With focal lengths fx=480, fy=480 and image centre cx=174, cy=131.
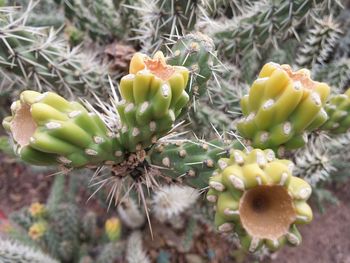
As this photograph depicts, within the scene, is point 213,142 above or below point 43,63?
above

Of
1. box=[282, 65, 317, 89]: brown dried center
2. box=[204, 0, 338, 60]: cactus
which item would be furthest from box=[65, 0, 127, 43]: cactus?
box=[282, 65, 317, 89]: brown dried center

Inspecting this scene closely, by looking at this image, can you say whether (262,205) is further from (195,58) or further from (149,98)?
(195,58)

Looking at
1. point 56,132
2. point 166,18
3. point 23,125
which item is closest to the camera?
point 56,132

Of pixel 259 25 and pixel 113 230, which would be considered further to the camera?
pixel 113 230

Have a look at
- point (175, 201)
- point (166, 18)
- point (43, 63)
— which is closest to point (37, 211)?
point (175, 201)

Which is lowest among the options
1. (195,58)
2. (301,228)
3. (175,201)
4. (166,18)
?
(301,228)
